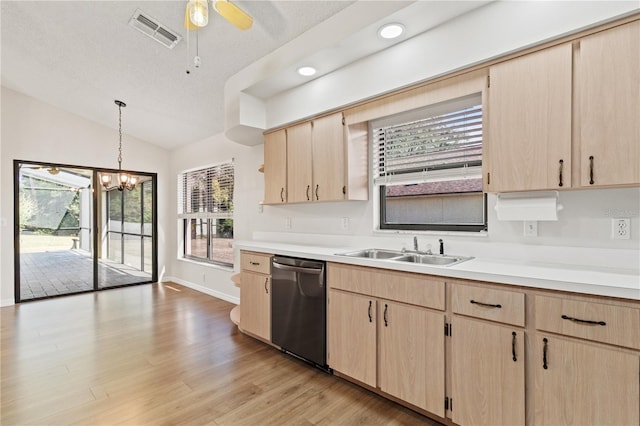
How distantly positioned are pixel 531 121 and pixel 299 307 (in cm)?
212

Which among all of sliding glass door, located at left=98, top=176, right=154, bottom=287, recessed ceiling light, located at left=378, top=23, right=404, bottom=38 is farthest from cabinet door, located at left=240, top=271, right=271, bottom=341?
sliding glass door, located at left=98, top=176, right=154, bottom=287

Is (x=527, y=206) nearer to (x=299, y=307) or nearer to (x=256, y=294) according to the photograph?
(x=299, y=307)

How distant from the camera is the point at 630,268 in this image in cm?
169

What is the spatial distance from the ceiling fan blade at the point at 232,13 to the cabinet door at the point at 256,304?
81.9 inches

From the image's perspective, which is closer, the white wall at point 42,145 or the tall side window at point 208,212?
Answer: the white wall at point 42,145

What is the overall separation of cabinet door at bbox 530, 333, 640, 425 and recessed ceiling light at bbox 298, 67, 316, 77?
2493mm

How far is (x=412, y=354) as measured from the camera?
1.96 m

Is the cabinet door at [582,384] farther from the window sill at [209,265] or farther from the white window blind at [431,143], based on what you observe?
the window sill at [209,265]

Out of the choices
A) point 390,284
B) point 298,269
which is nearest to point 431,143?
point 390,284

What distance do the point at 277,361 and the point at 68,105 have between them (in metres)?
5.07

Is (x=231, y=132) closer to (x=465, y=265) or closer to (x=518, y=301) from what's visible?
(x=465, y=265)

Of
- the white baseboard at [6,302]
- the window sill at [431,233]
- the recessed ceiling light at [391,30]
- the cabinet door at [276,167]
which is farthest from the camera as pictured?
the white baseboard at [6,302]

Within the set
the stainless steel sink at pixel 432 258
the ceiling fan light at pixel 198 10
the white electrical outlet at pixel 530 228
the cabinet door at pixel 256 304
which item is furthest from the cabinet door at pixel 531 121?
the cabinet door at pixel 256 304

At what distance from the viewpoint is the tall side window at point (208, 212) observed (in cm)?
489
